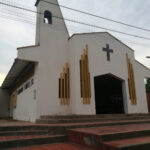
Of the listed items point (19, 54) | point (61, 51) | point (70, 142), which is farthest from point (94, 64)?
point (70, 142)

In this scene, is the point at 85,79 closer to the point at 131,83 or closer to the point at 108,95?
the point at 131,83

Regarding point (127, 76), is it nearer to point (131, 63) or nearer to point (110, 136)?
point (131, 63)

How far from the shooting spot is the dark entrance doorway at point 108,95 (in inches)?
442

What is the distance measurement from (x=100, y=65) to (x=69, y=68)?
172 centimetres

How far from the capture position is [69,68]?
28.1 ft

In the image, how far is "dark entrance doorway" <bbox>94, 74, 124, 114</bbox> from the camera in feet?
36.8

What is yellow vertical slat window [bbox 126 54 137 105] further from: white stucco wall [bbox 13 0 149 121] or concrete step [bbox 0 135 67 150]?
concrete step [bbox 0 135 67 150]

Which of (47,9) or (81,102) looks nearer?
(81,102)

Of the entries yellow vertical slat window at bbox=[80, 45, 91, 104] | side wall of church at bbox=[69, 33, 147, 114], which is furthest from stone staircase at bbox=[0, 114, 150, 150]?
side wall of church at bbox=[69, 33, 147, 114]

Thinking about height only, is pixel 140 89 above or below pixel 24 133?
above

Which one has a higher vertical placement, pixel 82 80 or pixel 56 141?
pixel 82 80

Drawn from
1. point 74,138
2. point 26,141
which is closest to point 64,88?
point 74,138

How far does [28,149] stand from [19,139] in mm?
419

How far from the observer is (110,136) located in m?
3.40
